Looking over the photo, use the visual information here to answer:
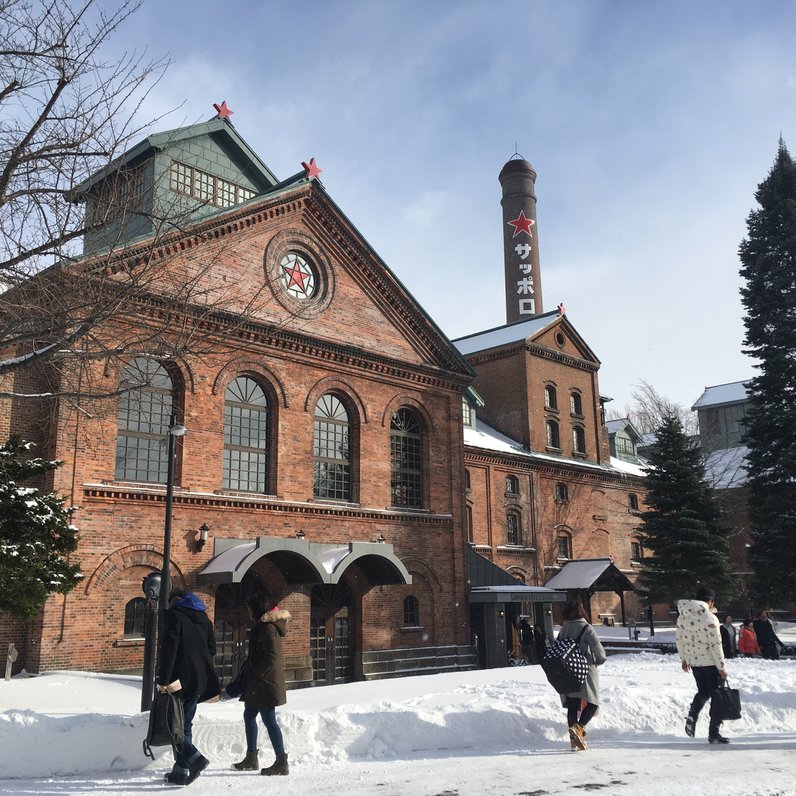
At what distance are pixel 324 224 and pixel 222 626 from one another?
1134 cm

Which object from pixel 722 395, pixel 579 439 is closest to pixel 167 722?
pixel 579 439

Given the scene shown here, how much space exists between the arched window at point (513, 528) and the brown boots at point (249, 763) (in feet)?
91.5

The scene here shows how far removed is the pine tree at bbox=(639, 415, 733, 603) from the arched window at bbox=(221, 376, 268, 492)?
17843mm

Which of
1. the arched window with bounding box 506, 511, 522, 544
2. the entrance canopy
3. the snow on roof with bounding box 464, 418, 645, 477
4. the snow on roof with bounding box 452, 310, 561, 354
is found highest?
the snow on roof with bounding box 452, 310, 561, 354

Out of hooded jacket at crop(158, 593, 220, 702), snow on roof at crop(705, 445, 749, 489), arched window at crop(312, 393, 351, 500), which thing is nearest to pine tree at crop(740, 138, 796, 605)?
arched window at crop(312, 393, 351, 500)

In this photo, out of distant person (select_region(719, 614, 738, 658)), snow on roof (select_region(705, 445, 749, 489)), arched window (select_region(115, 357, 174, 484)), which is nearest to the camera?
arched window (select_region(115, 357, 174, 484))

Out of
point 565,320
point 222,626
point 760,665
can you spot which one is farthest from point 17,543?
point 565,320

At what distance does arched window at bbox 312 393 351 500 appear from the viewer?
21688 millimetres

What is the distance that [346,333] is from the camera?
2283cm

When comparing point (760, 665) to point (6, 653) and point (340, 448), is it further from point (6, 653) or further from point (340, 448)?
point (6, 653)

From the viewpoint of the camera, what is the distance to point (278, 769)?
24.8 ft

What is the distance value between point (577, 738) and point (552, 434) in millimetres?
31266

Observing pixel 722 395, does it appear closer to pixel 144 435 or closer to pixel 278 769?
pixel 144 435

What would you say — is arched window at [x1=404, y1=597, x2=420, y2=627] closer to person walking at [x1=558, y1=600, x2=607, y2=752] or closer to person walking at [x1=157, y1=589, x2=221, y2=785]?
person walking at [x1=558, y1=600, x2=607, y2=752]
